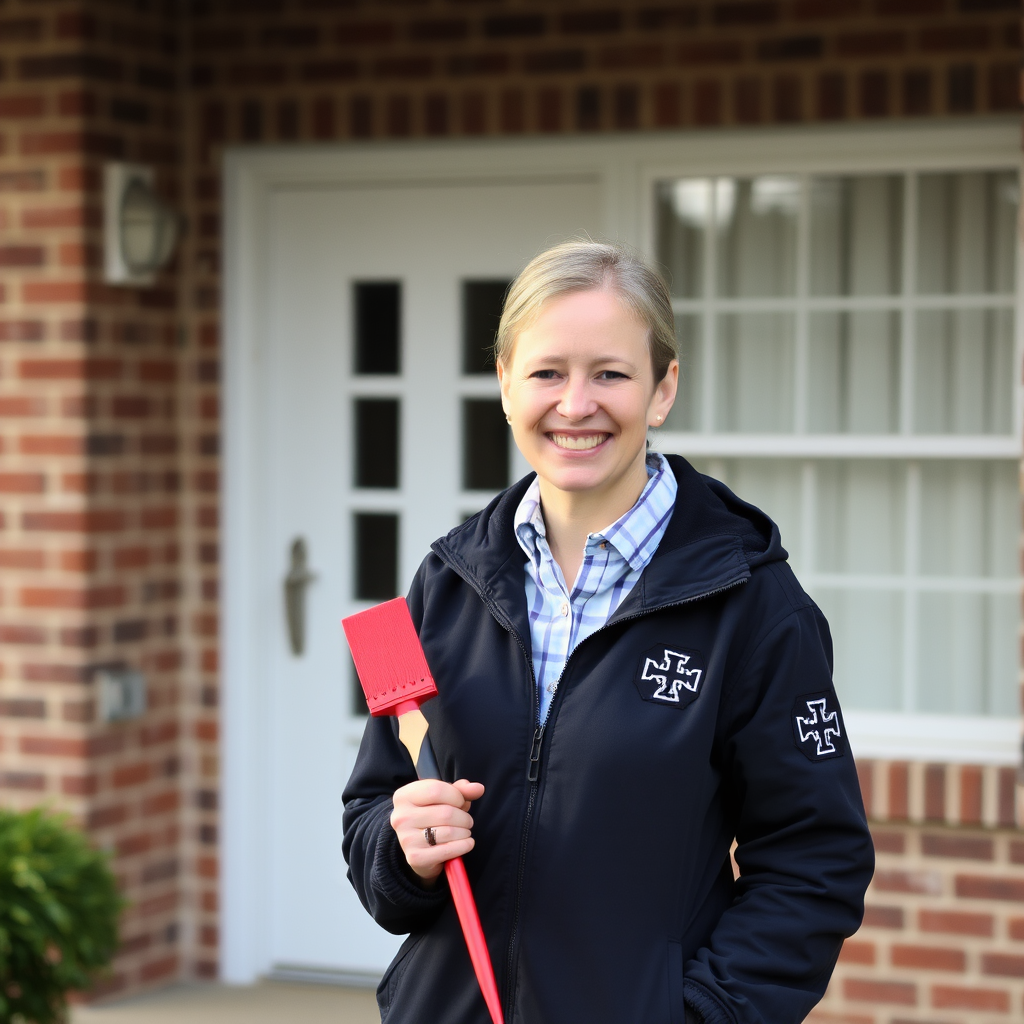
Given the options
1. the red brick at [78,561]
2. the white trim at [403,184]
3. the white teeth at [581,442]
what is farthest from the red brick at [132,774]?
the white teeth at [581,442]

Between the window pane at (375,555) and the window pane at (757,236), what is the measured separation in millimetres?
1277

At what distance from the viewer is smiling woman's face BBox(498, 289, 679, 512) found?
194cm

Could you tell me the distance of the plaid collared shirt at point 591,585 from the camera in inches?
78.0

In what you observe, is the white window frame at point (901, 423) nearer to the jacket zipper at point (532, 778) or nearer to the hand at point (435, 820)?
the jacket zipper at point (532, 778)

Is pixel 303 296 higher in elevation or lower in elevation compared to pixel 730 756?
higher

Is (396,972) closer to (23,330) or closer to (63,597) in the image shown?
(63,597)

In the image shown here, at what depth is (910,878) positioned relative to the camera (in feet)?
13.8

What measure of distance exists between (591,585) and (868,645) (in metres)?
2.63

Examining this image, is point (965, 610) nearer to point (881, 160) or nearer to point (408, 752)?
point (881, 160)

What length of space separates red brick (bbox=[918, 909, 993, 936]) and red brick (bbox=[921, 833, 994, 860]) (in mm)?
159

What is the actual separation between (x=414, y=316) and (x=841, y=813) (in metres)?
3.14

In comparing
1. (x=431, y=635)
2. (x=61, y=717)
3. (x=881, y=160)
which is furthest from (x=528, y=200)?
(x=431, y=635)

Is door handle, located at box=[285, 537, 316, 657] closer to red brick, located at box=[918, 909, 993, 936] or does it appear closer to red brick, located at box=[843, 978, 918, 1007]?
red brick, located at box=[843, 978, 918, 1007]

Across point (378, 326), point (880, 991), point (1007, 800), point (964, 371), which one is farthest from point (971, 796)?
point (378, 326)
